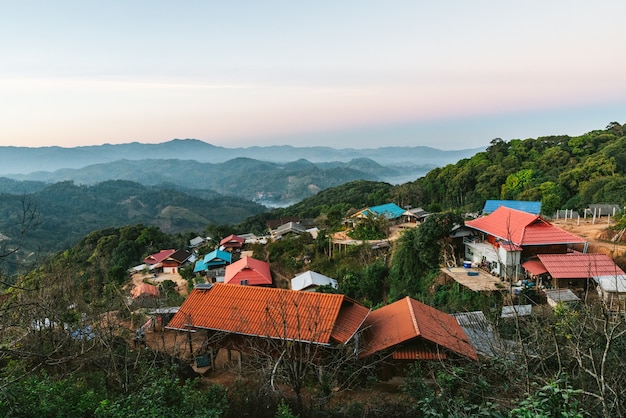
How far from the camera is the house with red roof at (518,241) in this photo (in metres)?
13.8

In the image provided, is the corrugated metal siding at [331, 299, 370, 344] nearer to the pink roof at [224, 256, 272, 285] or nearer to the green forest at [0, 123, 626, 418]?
the green forest at [0, 123, 626, 418]

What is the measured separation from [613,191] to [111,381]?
29276 mm

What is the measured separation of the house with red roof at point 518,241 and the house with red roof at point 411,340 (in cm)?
475

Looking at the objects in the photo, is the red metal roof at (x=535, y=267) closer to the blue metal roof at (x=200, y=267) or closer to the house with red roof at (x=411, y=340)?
the house with red roof at (x=411, y=340)

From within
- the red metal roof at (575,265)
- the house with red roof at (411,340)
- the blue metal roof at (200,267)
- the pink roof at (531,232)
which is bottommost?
the blue metal roof at (200,267)

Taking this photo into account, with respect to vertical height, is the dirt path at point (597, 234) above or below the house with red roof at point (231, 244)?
above

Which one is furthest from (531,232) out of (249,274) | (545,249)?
(249,274)

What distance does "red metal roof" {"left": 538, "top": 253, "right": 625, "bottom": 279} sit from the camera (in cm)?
1199

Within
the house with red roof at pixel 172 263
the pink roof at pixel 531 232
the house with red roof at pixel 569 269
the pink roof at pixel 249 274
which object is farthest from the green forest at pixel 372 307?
the house with red roof at pixel 172 263

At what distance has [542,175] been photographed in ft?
103

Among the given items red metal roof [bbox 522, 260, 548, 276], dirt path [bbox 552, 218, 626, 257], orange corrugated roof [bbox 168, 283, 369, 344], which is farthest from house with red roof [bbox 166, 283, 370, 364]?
dirt path [bbox 552, 218, 626, 257]

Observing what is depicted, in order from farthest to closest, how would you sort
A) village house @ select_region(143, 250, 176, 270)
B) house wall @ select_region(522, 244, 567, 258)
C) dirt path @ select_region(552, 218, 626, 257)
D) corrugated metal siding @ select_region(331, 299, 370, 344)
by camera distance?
village house @ select_region(143, 250, 176, 270)
dirt path @ select_region(552, 218, 626, 257)
house wall @ select_region(522, 244, 567, 258)
corrugated metal siding @ select_region(331, 299, 370, 344)

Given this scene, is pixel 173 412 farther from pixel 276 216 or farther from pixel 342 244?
pixel 276 216

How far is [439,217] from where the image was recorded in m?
16.2
